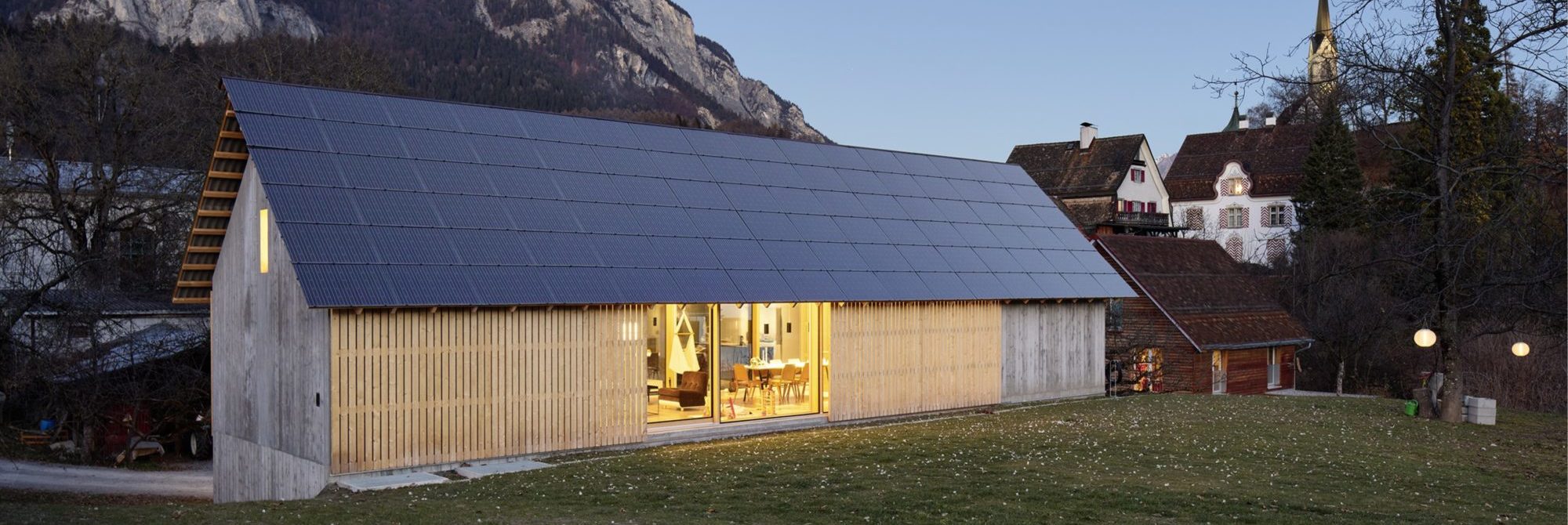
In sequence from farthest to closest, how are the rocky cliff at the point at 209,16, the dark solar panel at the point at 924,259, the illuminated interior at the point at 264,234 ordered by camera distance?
the rocky cliff at the point at 209,16 → the dark solar panel at the point at 924,259 → the illuminated interior at the point at 264,234

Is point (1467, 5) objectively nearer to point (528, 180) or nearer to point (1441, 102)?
point (1441, 102)

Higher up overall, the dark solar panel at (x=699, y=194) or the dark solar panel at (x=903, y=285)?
the dark solar panel at (x=699, y=194)

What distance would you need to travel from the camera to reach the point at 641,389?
60.0ft

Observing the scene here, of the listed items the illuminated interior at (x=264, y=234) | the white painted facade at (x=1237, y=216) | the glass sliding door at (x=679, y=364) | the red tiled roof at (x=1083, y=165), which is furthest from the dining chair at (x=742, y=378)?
the white painted facade at (x=1237, y=216)

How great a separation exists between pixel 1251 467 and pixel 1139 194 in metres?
52.1

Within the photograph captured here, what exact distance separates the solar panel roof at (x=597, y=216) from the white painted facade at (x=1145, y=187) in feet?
128

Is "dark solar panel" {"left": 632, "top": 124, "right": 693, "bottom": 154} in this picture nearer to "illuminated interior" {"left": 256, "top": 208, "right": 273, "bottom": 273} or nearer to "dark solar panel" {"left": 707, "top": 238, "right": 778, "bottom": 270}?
"dark solar panel" {"left": 707, "top": 238, "right": 778, "bottom": 270}

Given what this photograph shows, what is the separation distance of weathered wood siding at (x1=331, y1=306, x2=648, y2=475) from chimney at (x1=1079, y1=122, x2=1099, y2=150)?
172 ft

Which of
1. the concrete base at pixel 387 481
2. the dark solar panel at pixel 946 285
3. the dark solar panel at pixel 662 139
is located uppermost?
the dark solar panel at pixel 662 139

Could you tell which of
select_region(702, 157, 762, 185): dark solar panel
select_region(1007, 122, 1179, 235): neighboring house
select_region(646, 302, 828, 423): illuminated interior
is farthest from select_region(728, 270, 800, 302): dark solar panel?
select_region(1007, 122, 1179, 235): neighboring house

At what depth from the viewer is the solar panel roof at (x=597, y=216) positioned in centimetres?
1620

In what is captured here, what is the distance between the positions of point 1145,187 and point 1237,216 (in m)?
7.40

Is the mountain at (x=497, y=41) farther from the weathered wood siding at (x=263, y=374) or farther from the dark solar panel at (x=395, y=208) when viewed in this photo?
the dark solar panel at (x=395, y=208)

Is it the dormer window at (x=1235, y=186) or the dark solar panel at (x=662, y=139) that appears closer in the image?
the dark solar panel at (x=662, y=139)
